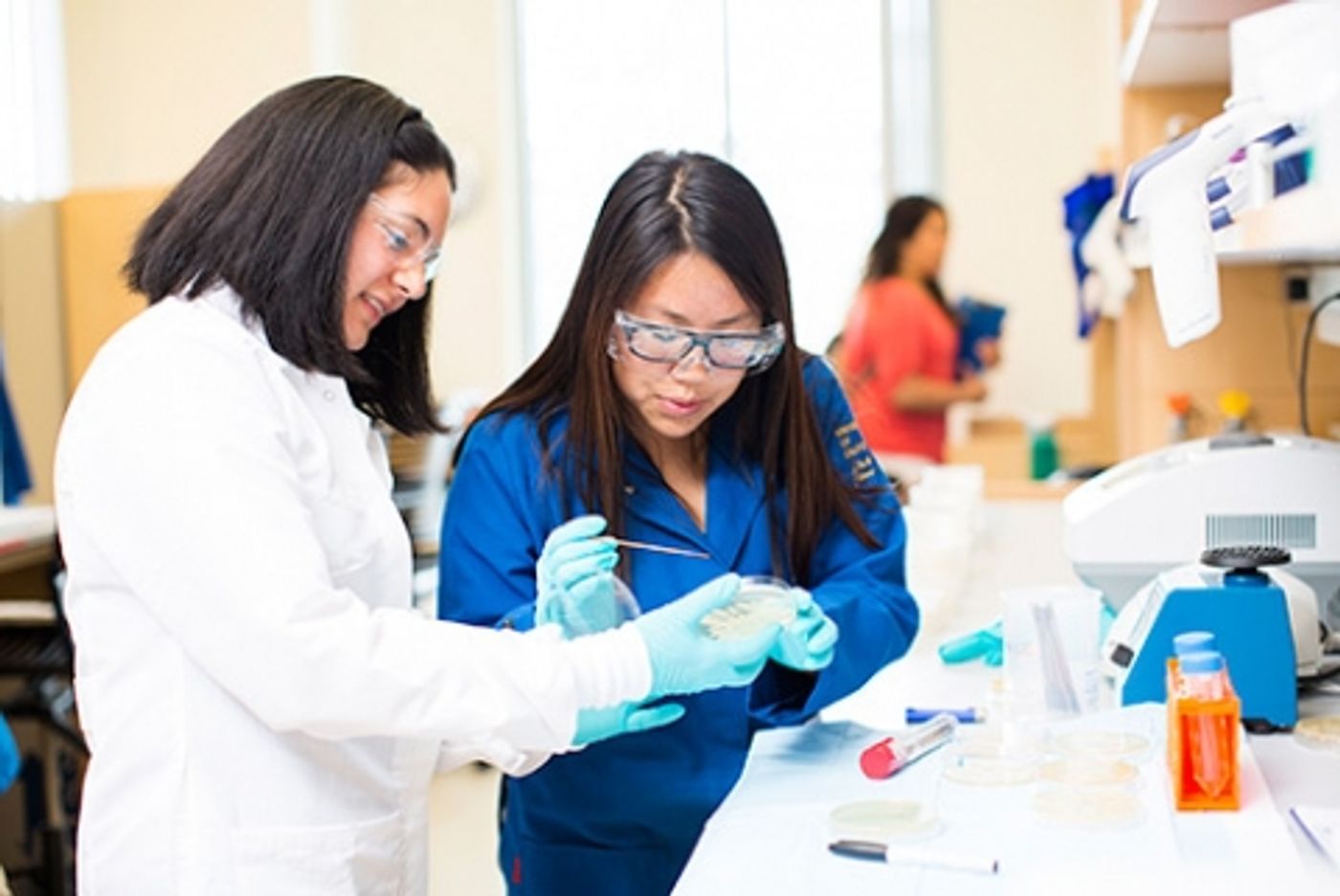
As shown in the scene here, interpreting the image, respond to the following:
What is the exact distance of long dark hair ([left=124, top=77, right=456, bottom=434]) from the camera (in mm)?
1467

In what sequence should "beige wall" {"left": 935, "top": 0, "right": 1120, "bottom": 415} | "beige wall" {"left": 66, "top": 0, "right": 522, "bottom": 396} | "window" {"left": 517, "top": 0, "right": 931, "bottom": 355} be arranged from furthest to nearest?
"beige wall" {"left": 66, "top": 0, "right": 522, "bottom": 396} → "window" {"left": 517, "top": 0, "right": 931, "bottom": 355} → "beige wall" {"left": 935, "top": 0, "right": 1120, "bottom": 415}

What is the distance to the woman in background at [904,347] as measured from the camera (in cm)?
538

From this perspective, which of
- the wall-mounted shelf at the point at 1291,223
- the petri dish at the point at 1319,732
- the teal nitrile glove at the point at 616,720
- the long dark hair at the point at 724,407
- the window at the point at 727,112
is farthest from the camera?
the window at the point at 727,112

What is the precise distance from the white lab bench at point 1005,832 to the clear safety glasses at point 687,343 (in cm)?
44

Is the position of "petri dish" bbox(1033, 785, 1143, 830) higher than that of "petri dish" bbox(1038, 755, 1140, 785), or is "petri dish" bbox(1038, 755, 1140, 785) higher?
"petri dish" bbox(1038, 755, 1140, 785)

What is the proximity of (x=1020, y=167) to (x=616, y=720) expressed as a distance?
227 inches

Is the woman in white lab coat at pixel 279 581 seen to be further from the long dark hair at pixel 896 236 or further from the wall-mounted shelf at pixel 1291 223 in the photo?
the long dark hair at pixel 896 236

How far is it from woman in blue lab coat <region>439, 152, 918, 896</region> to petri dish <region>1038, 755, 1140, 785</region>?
26cm

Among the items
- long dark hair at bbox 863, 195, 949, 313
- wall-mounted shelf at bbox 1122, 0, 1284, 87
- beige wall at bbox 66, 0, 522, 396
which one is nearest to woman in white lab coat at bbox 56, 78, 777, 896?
wall-mounted shelf at bbox 1122, 0, 1284, 87

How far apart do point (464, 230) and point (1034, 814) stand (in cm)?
639

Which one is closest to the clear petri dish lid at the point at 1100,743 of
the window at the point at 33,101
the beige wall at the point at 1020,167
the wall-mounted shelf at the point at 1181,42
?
the wall-mounted shelf at the point at 1181,42

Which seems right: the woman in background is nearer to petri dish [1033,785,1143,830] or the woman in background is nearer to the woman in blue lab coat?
the woman in blue lab coat

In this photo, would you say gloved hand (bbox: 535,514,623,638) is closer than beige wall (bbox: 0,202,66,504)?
Yes

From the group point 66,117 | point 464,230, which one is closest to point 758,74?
point 464,230
